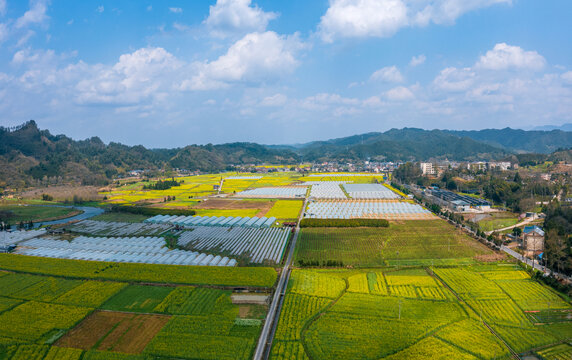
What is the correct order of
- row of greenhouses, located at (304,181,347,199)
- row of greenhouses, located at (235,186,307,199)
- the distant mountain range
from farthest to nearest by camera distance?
the distant mountain range, row of greenhouses, located at (235,186,307,199), row of greenhouses, located at (304,181,347,199)

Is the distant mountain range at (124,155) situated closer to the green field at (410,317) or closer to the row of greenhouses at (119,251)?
the row of greenhouses at (119,251)

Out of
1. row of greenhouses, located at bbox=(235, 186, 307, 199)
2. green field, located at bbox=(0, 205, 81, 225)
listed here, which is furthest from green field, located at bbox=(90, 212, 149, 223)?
row of greenhouses, located at bbox=(235, 186, 307, 199)

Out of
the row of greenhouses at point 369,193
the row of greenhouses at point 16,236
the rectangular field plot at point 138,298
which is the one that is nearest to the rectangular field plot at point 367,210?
the row of greenhouses at point 369,193

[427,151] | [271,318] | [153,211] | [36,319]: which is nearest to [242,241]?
[271,318]

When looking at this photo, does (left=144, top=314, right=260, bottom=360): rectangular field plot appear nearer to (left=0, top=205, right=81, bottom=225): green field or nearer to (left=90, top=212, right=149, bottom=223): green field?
(left=90, top=212, right=149, bottom=223): green field

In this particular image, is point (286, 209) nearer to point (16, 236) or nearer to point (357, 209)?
point (357, 209)

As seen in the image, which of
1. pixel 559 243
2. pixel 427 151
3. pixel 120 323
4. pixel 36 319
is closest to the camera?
pixel 120 323
